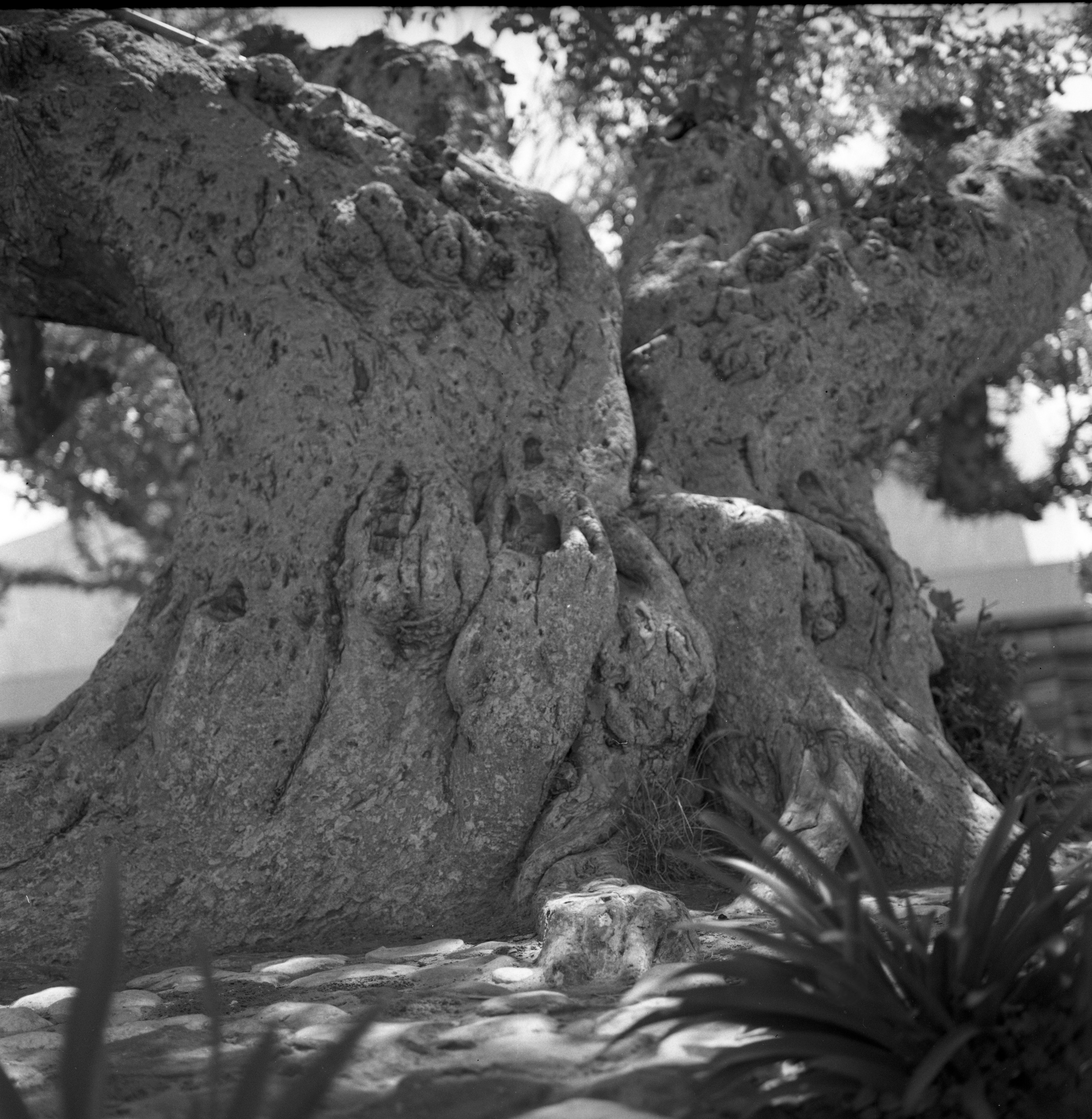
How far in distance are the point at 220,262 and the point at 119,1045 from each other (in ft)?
11.3

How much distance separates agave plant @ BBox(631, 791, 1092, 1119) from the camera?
6.87ft

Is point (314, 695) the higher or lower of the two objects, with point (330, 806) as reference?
higher

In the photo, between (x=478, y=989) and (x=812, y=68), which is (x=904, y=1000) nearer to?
(x=478, y=989)

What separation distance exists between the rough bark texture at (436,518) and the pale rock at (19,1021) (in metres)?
0.87

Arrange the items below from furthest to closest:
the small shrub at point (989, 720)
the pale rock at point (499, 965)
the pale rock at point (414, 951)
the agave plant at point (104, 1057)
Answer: the small shrub at point (989, 720), the pale rock at point (414, 951), the pale rock at point (499, 965), the agave plant at point (104, 1057)

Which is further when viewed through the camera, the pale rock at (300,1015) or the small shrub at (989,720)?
the small shrub at (989,720)

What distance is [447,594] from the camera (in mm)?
4406

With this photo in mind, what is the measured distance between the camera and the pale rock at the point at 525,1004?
117 inches

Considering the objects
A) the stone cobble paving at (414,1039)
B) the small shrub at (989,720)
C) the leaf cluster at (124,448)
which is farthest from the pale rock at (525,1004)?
the leaf cluster at (124,448)

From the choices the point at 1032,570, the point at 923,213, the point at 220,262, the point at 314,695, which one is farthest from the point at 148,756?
the point at 1032,570

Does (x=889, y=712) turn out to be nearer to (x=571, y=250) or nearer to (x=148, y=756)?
(x=571, y=250)

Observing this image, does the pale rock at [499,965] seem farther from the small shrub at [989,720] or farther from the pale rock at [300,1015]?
the small shrub at [989,720]

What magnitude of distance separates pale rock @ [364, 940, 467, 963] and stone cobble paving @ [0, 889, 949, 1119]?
0.16ft

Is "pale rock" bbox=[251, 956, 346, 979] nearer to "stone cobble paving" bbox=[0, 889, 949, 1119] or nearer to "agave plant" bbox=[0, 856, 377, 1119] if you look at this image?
"stone cobble paving" bbox=[0, 889, 949, 1119]
